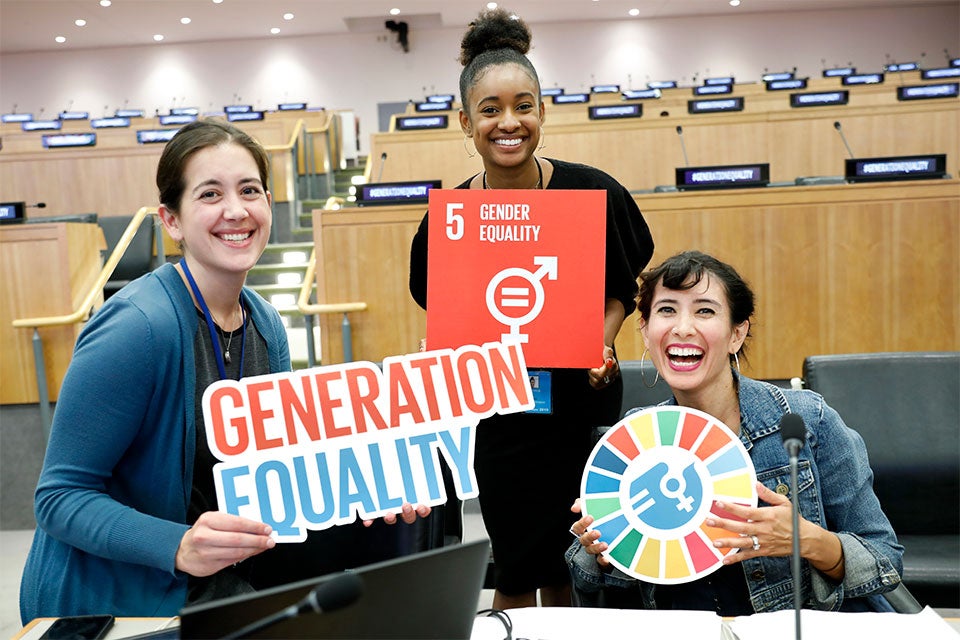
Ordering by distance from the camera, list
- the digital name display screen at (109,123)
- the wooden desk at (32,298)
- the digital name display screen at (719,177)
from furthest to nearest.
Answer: the digital name display screen at (109,123)
the wooden desk at (32,298)
the digital name display screen at (719,177)

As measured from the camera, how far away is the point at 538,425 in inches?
65.1

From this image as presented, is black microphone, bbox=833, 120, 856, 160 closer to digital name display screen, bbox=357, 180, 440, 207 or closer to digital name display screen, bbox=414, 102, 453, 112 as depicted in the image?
digital name display screen, bbox=357, 180, 440, 207

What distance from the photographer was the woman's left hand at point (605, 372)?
4.94 ft

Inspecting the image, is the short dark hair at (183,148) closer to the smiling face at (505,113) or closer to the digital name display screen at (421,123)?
the smiling face at (505,113)

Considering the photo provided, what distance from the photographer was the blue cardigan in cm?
111

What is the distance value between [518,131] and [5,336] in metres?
4.03

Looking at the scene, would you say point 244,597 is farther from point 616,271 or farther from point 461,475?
point 616,271

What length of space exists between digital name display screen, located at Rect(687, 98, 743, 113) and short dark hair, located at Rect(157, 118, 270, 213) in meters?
6.86

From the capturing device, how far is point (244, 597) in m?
0.60

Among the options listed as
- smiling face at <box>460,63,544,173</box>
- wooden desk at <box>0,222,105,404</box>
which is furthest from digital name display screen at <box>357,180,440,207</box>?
smiling face at <box>460,63,544,173</box>

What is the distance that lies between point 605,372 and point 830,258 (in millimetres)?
2899

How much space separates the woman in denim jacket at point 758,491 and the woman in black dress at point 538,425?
0.26 m

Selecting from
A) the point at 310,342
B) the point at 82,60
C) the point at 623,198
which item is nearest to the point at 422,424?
the point at 623,198

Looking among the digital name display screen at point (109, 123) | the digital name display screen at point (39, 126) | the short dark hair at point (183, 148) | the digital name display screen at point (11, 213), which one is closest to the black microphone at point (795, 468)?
the short dark hair at point (183, 148)
